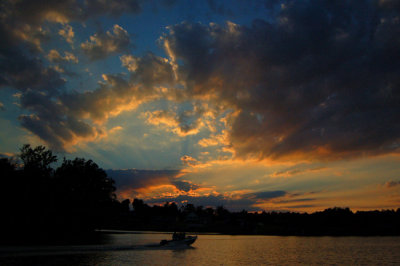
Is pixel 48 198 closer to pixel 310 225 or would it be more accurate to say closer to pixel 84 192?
pixel 84 192

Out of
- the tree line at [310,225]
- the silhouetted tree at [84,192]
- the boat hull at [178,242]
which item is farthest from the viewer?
the tree line at [310,225]

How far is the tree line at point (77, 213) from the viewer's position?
2500 inches

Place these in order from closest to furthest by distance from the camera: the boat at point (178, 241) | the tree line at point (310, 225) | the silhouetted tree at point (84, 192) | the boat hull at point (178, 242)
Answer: the boat hull at point (178, 242), the boat at point (178, 241), the silhouetted tree at point (84, 192), the tree line at point (310, 225)

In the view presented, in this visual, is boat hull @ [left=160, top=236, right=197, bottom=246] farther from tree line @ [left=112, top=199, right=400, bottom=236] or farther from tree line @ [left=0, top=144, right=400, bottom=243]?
tree line @ [left=112, top=199, right=400, bottom=236]

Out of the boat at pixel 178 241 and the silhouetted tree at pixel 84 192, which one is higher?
the silhouetted tree at pixel 84 192

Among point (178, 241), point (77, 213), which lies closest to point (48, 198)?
point (77, 213)

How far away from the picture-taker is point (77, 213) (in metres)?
85.1

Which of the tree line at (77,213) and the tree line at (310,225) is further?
the tree line at (310,225)

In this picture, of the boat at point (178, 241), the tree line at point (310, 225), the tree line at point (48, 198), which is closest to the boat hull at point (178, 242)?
the boat at point (178, 241)

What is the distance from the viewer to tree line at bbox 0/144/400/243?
6350cm

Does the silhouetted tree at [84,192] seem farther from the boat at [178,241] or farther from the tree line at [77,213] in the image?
the boat at [178,241]

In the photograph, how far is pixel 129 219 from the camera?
17238 centimetres

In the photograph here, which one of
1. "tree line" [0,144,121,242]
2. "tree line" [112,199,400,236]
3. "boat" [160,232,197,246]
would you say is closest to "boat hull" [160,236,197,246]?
"boat" [160,232,197,246]

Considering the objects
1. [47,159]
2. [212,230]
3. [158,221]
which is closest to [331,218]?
[212,230]
